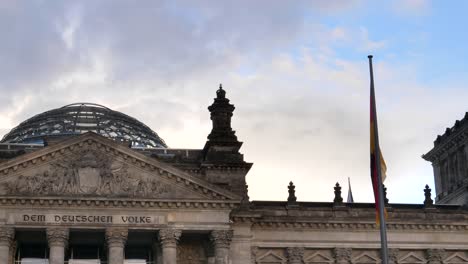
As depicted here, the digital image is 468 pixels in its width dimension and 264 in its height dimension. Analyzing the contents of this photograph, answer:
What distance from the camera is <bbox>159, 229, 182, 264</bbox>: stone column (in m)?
57.9

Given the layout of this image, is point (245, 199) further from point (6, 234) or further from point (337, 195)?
point (6, 234)

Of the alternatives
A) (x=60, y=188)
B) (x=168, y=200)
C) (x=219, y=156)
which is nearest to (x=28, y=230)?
(x=60, y=188)

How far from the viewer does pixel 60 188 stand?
5797cm

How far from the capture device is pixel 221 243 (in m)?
58.6

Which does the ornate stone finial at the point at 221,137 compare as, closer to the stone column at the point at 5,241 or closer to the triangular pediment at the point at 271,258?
the triangular pediment at the point at 271,258

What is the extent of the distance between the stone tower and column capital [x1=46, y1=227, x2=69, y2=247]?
32.5 metres

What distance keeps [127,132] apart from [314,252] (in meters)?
19.1

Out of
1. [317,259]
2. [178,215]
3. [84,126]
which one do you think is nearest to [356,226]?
[317,259]

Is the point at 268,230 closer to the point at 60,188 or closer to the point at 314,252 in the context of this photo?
the point at 314,252

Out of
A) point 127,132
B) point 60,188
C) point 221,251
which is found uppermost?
point 127,132

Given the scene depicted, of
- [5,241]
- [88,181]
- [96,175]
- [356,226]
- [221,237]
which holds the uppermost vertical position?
[96,175]

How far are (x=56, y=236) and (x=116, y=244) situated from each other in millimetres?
3672

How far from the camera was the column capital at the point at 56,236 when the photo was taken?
57125 mm

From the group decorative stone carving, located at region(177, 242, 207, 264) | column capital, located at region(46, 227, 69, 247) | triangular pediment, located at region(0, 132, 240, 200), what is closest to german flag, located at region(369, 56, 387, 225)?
triangular pediment, located at region(0, 132, 240, 200)
